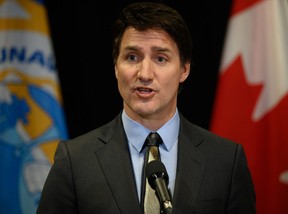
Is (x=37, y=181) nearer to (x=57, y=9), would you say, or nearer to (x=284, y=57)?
(x=57, y=9)

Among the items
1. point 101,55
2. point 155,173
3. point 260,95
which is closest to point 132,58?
point 155,173

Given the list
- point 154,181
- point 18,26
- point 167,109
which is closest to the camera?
point 154,181

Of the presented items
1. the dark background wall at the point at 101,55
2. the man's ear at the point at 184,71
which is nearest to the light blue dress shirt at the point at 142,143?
the man's ear at the point at 184,71

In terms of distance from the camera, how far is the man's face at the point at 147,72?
179 cm

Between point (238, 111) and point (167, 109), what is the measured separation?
3.61 ft

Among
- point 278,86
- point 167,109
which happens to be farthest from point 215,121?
point 167,109

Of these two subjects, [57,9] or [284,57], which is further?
[57,9]

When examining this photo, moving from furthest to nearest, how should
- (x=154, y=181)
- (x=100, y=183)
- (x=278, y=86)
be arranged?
1. (x=278, y=86)
2. (x=100, y=183)
3. (x=154, y=181)

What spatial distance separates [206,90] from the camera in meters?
3.16

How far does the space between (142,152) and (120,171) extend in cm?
12

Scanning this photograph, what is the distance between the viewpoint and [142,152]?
6.03 ft

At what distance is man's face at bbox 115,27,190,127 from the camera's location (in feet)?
5.88

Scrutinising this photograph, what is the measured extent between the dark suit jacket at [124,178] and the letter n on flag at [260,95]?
0.98 metres

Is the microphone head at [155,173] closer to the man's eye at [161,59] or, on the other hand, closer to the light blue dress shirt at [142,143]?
the light blue dress shirt at [142,143]
